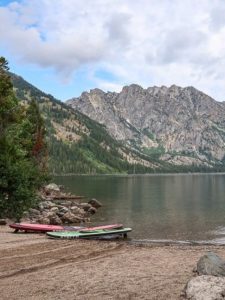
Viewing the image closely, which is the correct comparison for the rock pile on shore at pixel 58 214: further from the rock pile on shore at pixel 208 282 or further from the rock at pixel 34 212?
the rock pile on shore at pixel 208 282

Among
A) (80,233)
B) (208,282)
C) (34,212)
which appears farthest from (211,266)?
(34,212)

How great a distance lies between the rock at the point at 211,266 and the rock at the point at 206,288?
1.36 meters

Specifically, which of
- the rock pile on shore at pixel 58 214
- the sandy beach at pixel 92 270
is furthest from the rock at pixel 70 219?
the sandy beach at pixel 92 270

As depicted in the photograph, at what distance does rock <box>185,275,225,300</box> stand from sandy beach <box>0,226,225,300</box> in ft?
2.83

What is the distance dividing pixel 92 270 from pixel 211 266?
7051 mm

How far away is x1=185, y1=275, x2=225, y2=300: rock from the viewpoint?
16.6 m

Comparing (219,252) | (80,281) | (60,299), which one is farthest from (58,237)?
(60,299)

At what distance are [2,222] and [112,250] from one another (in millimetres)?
23497

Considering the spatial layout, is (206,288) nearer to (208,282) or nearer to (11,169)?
(208,282)

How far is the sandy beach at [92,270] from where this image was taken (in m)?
19.4

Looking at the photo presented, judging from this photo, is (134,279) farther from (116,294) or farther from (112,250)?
(112,250)

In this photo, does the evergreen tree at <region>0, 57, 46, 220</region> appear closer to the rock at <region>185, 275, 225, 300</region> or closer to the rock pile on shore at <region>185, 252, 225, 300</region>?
the rock pile on shore at <region>185, 252, 225, 300</region>

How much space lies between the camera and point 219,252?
103 ft


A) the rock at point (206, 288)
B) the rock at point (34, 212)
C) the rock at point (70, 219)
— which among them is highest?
the rock at point (206, 288)
